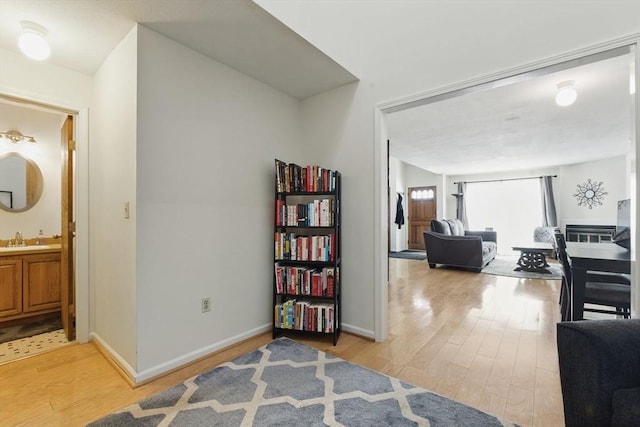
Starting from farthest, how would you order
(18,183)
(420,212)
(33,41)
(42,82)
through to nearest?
(420,212) < (18,183) < (42,82) < (33,41)

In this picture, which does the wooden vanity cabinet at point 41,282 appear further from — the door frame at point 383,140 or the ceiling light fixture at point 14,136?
the door frame at point 383,140

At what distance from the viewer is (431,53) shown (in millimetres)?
2139

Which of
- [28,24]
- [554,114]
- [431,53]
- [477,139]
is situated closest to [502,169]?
[477,139]

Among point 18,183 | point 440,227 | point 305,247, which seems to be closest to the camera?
point 305,247

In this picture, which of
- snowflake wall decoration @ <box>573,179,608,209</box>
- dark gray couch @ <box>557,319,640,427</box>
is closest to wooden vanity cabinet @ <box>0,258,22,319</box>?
dark gray couch @ <box>557,319,640,427</box>

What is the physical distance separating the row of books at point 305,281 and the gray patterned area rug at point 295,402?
60cm

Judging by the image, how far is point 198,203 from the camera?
6.89ft

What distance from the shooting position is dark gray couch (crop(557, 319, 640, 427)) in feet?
2.97

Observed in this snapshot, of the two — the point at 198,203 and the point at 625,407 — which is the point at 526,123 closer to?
the point at 625,407

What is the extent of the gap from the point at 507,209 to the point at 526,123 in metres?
4.66

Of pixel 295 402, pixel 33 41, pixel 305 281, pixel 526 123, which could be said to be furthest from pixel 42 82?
pixel 526 123

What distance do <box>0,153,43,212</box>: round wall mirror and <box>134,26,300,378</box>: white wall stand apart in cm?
209

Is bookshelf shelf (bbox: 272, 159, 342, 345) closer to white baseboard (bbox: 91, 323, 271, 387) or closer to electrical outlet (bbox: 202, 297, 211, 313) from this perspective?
white baseboard (bbox: 91, 323, 271, 387)

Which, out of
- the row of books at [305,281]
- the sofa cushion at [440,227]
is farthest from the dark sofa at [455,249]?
the row of books at [305,281]
